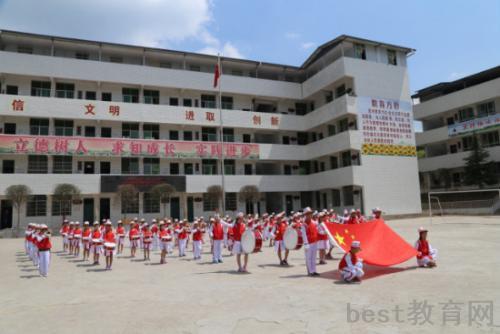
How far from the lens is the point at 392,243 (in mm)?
10945

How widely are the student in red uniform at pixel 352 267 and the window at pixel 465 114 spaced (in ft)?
124

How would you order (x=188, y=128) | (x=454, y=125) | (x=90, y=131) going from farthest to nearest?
1. (x=454, y=125)
2. (x=188, y=128)
3. (x=90, y=131)

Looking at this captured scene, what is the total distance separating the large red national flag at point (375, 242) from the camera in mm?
10359

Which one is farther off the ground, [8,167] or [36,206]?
[8,167]

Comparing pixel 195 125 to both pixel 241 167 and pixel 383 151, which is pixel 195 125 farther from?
pixel 383 151

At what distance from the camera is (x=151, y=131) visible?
122 feet

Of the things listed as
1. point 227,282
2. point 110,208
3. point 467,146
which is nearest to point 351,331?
point 227,282

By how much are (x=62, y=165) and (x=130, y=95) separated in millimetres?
8858

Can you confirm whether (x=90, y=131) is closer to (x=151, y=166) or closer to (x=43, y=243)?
(x=151, y=166)

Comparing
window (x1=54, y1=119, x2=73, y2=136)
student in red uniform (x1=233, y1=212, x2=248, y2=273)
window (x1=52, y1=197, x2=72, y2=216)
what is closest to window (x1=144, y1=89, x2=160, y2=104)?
window (x1=54, y1=119, x2=73, y2=136)

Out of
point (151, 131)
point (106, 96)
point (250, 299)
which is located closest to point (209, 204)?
point (151, 131)

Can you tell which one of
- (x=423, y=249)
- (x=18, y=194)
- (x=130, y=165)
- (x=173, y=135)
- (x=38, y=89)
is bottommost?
(x=423, y=249)

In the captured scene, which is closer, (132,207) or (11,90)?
(11,90)

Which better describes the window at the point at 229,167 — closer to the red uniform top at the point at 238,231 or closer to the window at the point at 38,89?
the window at the point at 38,89
